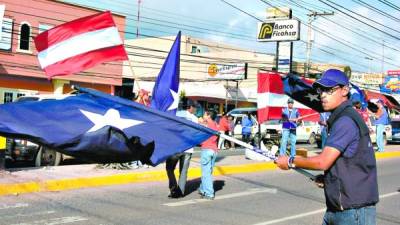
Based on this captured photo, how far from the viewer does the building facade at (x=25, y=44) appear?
1289 inches

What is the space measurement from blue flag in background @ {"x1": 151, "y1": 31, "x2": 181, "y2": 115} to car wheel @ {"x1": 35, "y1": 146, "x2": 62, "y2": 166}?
21.3ft

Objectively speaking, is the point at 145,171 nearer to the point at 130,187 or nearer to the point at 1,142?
the point at 130,187

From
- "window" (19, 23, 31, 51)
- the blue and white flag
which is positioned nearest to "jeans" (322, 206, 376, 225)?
the blue and white flag

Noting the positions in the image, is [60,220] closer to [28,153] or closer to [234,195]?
[234,195]

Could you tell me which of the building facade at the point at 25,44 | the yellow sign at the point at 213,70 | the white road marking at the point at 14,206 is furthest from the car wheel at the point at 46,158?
the yellow sign at the point at 213,70

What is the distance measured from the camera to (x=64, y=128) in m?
4.16

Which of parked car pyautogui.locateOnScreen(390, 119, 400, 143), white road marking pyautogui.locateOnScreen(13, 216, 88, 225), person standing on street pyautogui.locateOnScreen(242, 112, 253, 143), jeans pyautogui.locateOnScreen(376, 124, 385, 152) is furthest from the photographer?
parked car pyautogui.locateOnScreen(390, 119, 400, 143)

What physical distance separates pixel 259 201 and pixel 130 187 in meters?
2.79

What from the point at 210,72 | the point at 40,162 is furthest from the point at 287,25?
the point at 40,162

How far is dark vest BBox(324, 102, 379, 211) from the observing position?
4109mm

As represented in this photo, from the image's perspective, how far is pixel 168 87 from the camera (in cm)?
802

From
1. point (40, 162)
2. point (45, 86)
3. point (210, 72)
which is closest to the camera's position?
point (40, 162)

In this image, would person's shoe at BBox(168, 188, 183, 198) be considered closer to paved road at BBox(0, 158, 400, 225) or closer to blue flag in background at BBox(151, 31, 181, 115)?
paved road at BBox(0, 158, 400, 225)

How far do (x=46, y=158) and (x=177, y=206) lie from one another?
5483mm
